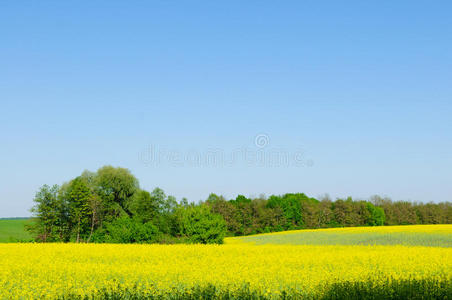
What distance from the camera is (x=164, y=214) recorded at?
67125 millimetres

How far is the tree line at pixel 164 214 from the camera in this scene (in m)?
45.7

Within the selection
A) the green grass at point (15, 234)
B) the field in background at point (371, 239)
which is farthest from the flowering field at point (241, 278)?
the green grass at point (15, 234)

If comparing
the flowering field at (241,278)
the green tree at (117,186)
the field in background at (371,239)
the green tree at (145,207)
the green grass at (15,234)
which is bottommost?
the green grass at (15,234)

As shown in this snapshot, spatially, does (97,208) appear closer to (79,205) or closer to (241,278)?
(79,205)

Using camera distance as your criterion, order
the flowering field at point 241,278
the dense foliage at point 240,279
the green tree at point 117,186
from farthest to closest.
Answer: the green tree at point 117,186 → the flowering field at point 241,278 → the dense foliage at point 240,279

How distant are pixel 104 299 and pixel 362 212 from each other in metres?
106

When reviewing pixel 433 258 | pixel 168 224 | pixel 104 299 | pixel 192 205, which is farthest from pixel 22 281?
pixel 168 224

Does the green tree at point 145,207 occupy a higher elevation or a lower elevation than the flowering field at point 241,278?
higher

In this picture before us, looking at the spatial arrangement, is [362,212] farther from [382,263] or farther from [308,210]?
[382,263]

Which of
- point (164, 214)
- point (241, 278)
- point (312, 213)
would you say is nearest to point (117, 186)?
point (164, 214)

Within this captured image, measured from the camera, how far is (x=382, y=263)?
21.0 meters

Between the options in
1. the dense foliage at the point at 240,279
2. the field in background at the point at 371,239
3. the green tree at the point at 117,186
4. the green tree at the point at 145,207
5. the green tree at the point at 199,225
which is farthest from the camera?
the green tree at the point at 117,186

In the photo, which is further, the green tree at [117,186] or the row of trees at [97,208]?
the green tree at [117,186]

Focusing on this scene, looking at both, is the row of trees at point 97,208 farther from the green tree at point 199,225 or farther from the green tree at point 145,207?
the green tree at point 199,225
